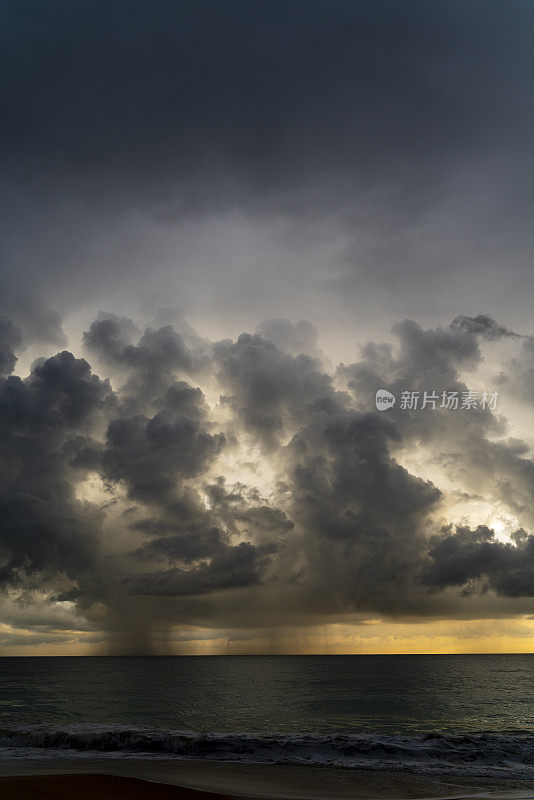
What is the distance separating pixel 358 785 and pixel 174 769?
32.3 feet

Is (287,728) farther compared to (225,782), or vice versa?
(287,728)

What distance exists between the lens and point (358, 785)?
75.8ft

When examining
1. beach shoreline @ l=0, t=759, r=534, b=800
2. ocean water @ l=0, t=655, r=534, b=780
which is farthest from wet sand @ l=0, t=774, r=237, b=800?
ocean water @ l=0, t=655, r=534, b=780

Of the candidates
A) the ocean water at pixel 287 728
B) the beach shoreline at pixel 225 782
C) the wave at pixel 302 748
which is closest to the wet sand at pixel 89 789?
the beach shoreline at pixel 225 782

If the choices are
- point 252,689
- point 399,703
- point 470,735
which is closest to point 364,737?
point 470,735

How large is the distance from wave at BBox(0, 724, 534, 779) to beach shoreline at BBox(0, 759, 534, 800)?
2290 mm

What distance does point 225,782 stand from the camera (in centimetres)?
2294

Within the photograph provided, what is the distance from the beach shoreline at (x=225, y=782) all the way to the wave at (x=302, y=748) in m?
2.29

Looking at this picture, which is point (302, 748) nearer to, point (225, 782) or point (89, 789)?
point (225, 782)

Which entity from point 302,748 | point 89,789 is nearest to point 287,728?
point 302,748

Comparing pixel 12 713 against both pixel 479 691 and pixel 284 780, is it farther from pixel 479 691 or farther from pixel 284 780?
pixel 479 691

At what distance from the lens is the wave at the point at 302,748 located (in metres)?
28.1

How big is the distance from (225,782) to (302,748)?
33.4 ft

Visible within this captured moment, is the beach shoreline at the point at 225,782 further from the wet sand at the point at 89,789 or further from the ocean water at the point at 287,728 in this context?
the ocean water at the point at 287,728
